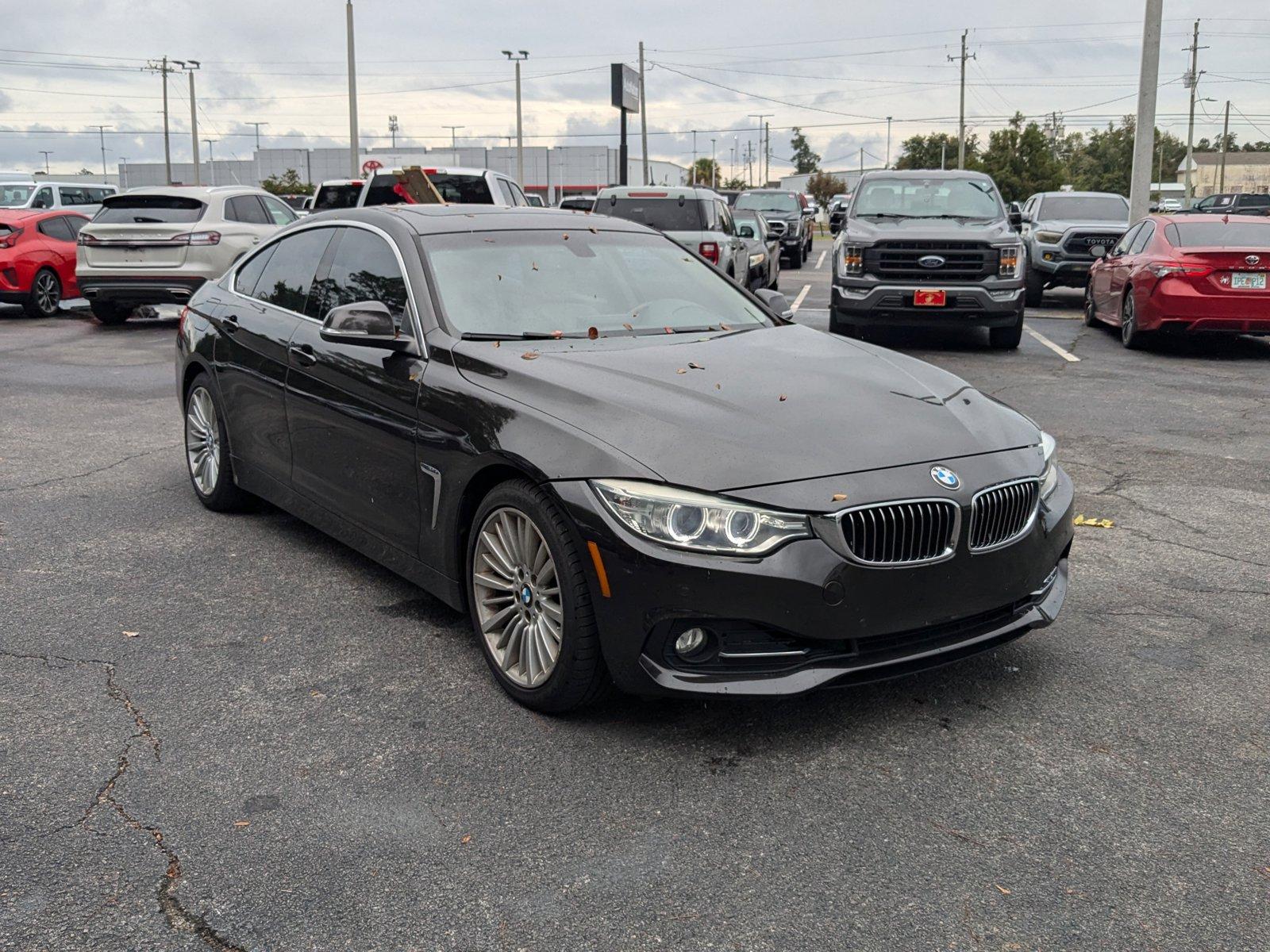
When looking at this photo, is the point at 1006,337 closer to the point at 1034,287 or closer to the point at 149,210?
the point at 1034,287

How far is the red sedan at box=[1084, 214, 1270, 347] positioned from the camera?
41.0 ft

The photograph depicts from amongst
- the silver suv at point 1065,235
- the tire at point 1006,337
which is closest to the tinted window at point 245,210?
the tire at point 1006,337

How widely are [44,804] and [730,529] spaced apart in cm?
199

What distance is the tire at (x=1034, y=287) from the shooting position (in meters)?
19.1

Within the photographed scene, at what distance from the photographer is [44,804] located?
10.8ft

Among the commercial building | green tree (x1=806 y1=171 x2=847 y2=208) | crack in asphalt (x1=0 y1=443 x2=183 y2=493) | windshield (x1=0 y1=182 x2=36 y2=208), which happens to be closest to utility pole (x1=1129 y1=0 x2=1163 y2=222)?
crack in asphalt (x1=0 y1=443 x2=183 y2=493)

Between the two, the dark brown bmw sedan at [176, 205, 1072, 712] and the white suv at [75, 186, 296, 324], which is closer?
the dark brown bmw sedan at [176, 205, 1072, 712]

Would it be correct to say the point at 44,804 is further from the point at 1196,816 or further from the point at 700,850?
the point at 1196,816

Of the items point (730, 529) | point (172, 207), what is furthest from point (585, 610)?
point (172, 207)

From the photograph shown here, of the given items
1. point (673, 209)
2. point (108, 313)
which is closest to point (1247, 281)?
point (673, 209)

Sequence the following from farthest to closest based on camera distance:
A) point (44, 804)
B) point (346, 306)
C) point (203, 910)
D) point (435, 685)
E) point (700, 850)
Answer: point (346, 306)
point (435, 685)
point (44, 804)
point (700, 850)
point (203, 910)

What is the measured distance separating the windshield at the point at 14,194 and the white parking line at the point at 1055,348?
67.6 ft

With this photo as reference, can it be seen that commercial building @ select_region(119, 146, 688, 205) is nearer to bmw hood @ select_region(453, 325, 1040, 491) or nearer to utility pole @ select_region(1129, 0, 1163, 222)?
utility pole @ select_region(1129, 0, 1163, 222)

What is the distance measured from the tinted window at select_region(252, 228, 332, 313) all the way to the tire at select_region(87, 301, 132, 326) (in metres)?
11.4
